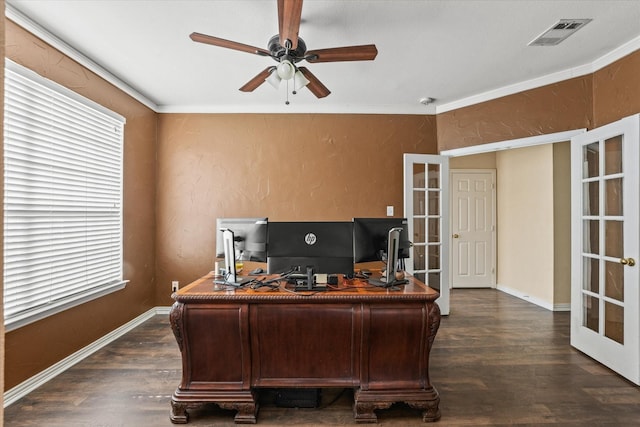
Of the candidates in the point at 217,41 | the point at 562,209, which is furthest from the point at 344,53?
the point at 562,209

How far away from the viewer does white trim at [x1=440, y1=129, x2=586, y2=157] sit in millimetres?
3416

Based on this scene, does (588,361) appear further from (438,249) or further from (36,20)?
(36,20)

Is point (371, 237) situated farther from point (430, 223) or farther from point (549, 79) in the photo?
point (549, 79)

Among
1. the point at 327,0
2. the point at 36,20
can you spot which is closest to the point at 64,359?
the point at 36,20

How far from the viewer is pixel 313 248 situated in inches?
96.8

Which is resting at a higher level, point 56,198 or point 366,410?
point 56,198

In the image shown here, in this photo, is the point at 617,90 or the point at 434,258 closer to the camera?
the point at 617,90

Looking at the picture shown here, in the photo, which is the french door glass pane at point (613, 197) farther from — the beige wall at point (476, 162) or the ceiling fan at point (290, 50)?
the beige wall at point (476, 162)

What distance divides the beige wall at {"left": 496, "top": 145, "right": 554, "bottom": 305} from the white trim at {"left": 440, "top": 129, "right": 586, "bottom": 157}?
1.39m

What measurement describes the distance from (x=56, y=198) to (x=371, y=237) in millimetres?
2582

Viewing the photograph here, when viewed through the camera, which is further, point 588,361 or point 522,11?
point 588,361

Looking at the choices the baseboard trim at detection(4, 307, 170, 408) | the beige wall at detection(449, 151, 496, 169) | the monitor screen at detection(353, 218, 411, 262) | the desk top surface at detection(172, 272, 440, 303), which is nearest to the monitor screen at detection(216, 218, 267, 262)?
the desk top surface at detection(172, 272, 440, 303)

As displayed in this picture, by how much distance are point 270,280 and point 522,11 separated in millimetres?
2684

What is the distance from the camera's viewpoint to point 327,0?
226cm
